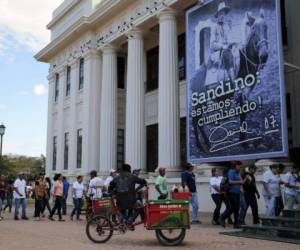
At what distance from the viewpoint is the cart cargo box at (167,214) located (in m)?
9.48

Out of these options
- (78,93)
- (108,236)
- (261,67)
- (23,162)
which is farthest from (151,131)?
(23,162)

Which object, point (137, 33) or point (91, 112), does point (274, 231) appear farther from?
point (91, 112)

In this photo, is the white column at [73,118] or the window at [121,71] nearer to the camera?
→ the window at [121,71]

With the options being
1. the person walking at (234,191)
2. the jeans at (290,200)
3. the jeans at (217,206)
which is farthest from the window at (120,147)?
the jeans at (290,200)

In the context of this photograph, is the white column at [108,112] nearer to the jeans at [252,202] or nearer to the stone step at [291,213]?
the jeans at [252,202]

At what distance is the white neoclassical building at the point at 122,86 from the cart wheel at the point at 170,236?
915cm

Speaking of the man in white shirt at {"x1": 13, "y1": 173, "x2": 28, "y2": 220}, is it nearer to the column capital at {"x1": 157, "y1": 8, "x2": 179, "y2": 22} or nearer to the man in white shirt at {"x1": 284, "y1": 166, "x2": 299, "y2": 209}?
the man in white shirt at {"x1": 284, "y1": 166, "x2": 299, "y2": 209}

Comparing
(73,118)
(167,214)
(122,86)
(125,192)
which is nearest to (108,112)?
(122,86)

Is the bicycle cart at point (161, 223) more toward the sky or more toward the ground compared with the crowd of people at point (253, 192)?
more toward the ground

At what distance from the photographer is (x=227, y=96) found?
17250 mm

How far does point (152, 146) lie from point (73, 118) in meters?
6.91

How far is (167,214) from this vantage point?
951 centimetres

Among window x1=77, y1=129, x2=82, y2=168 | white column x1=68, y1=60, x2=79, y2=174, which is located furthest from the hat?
white column x1=68, y1=60, x2=79, y2=174

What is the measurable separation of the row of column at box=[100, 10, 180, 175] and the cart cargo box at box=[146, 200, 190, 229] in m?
11.5
